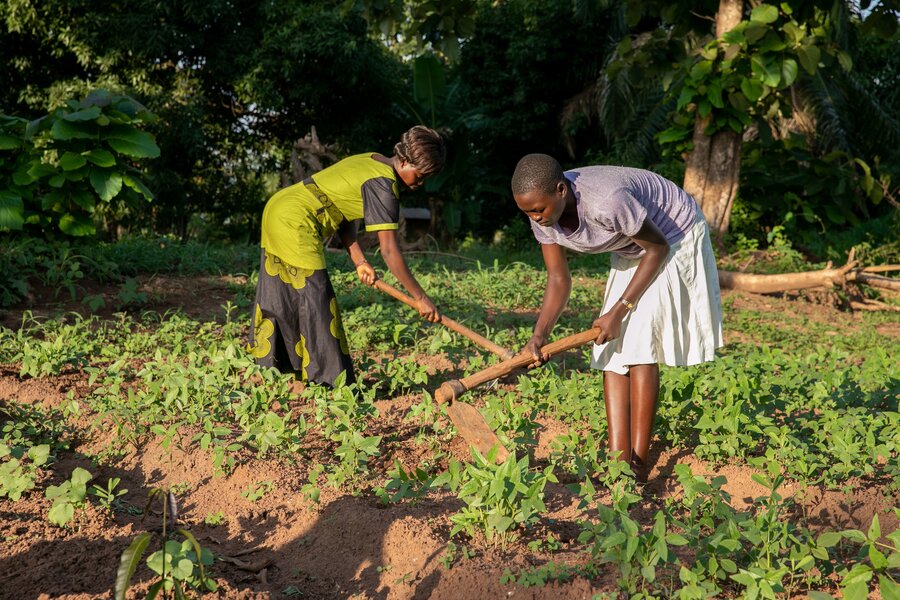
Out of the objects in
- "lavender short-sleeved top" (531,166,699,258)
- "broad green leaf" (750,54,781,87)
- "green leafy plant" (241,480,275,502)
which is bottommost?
"green leafy plant" (241,480,275,502)

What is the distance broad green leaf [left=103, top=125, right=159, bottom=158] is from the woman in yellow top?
2.56 meters

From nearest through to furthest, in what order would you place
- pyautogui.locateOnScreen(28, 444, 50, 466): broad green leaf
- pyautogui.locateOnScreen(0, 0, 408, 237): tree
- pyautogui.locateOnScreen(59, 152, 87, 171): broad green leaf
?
pyautogui.locateOnScreen(28, 444, 50, 466): broad green leaf
pyautogui.locateOnScreen(59, 152, 87, 171): broad green leaf
pyautogui.locateOnScreen(0, 0, 408, 237): tree

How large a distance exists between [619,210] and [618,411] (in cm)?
91

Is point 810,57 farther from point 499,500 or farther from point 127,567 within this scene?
point 127,567

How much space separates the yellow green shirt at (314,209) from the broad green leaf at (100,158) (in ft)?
8.70

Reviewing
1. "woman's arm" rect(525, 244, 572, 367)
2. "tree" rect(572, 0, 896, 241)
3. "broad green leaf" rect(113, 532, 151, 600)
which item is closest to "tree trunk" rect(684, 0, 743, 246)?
"tree" rect(572, 0, 896, 241)

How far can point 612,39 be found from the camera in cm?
1599

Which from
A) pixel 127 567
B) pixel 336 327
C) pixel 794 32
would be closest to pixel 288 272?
pixel 336 327

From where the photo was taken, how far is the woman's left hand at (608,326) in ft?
11.3

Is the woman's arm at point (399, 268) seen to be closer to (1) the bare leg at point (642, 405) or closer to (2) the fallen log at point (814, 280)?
(1) the bare leg at point (642, 405)

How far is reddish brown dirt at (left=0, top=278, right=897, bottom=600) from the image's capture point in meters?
2.54

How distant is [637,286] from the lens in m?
3.42

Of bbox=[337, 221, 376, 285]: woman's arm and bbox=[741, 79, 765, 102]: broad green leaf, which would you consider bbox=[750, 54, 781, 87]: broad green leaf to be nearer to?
bbox=[741, 79, 765, 102]: broad green leaf

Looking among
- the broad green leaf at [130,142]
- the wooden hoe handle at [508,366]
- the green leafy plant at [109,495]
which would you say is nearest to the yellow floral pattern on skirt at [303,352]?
the wooden hoe handle at [508,366]
